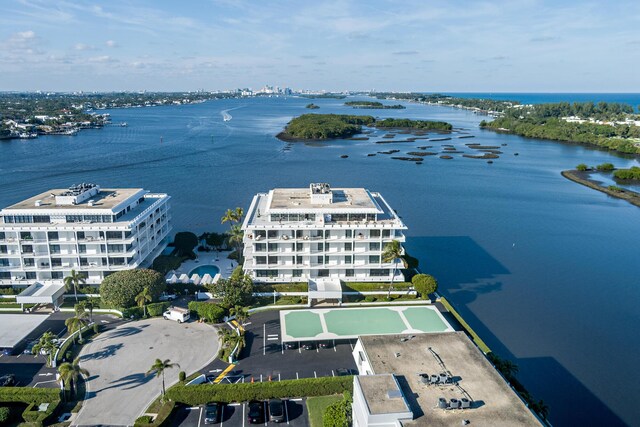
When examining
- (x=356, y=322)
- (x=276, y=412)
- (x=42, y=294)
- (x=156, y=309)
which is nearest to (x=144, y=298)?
(x=156, y=309)

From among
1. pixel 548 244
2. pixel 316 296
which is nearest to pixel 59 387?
pixel 316 296

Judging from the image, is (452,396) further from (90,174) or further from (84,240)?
(90,174)

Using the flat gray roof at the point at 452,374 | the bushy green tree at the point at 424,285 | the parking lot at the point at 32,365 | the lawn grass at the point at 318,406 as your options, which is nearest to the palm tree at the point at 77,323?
the parking lot at the point at 32,365

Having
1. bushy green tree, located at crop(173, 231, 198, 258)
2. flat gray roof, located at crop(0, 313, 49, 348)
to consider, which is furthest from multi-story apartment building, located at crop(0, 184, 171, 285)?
bushy green tree, located at crop(173, 231, 198, 258)

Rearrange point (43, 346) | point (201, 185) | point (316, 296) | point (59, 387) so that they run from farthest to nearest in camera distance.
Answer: point (201, 185)
point (316, 296)
point (43, 346)
point (59, 387)

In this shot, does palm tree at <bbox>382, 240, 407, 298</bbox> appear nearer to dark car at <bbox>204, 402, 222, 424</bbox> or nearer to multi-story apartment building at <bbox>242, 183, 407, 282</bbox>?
multi-story apartment building at <bbox>242, 183, 407, 282</bbox>

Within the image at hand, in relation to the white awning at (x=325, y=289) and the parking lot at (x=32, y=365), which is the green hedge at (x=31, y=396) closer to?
the parking lot at (x=32, y=365)
